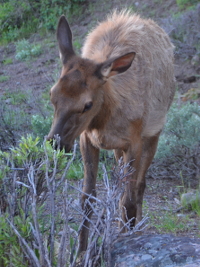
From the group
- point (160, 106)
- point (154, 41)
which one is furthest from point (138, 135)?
point (154, 41)

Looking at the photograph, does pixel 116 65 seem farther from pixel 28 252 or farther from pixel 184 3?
pixel 184 3

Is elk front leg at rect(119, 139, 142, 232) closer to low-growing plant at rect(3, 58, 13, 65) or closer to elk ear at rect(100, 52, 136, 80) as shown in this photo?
elk ear at rect(100, 52, 136, 80)

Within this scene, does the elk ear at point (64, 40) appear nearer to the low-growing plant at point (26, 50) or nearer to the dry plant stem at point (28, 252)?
the dry plant stem at point (28, 252)

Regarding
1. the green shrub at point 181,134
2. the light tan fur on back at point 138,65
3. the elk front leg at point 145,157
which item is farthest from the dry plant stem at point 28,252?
the green shrub at point 181,134

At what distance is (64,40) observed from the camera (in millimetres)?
5414

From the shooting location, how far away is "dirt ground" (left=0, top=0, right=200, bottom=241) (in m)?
6.71

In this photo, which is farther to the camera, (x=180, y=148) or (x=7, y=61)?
(x=7, y=61)

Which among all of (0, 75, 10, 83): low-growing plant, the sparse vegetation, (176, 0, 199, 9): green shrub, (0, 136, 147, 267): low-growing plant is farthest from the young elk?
the sparse vegetation

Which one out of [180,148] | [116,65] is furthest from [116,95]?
[180,148]

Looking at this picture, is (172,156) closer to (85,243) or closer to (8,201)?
(85,243)

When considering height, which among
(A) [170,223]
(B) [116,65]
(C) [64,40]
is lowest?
(A) [170,223]

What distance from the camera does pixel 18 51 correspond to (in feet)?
46.6

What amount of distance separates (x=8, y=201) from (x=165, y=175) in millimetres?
4350

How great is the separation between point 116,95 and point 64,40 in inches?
33.8
